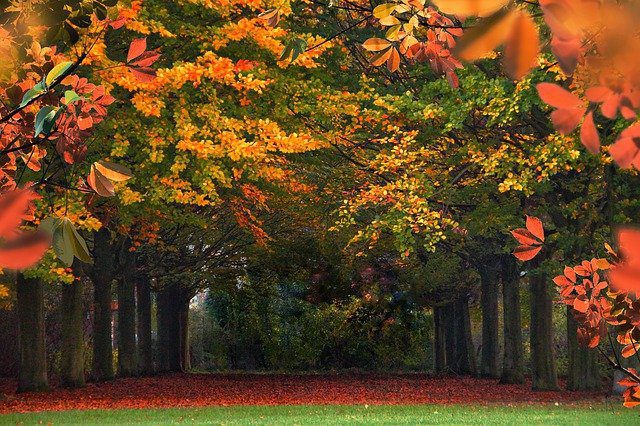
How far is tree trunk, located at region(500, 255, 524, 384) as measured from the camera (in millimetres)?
28234

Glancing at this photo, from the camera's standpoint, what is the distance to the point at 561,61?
1.08 meters

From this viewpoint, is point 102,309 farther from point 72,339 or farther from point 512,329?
point 512,329

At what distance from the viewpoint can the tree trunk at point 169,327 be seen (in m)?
34.7

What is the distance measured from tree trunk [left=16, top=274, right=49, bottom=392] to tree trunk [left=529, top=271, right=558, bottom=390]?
13.0 m

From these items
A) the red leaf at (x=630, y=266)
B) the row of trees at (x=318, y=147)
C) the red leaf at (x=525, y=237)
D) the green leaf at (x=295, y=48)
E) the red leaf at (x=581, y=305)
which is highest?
the row of trees at (x=318, y=147)

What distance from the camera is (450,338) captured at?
38.8m

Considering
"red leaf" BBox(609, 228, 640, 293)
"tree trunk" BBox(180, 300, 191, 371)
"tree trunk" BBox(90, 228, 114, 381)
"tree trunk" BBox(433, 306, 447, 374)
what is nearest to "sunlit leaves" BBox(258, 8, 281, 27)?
"red leaf" BBox(609, 228, 640, 293)

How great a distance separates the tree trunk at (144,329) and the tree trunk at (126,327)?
2326 mm

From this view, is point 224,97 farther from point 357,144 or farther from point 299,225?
Result: point 299,225

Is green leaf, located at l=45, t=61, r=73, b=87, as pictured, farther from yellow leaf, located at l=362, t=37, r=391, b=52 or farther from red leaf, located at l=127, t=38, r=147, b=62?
yellow leaf, located at l=362, t=37, r=391, b=52

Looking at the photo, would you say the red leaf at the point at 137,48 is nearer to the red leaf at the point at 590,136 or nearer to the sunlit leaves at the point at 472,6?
the red leaf at the point at 590,136

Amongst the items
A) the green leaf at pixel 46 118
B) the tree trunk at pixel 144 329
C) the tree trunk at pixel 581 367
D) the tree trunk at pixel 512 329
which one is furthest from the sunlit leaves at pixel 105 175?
the tree trunk at pixel 144 329

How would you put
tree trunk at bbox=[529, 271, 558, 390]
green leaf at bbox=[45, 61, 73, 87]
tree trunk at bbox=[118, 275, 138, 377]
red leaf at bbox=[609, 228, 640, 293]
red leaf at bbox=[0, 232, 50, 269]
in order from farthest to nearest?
tree trunk at bbox=[118, 275, 138, 377] → tree trunk at bbox=[529, 271, 558, 390] → green leaf at bbox=[45, 61, 73, 87] → red leaf at bbox=[0, 232, 50, 269] → red leaf at bbox=[609, 228, 640, 293]

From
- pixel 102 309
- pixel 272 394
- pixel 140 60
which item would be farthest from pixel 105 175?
pixel 102 309
